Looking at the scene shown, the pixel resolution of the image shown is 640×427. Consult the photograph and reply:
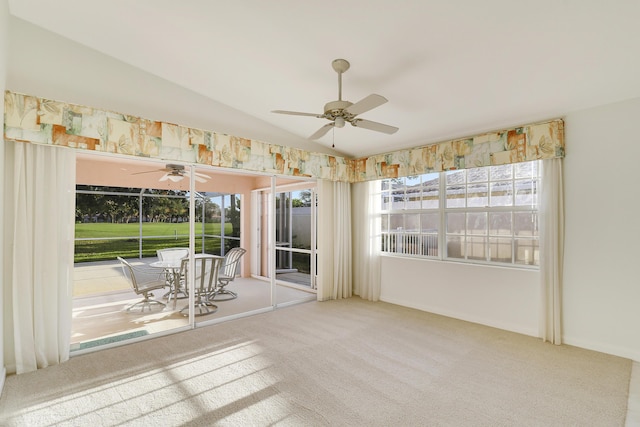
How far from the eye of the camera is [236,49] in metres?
3.08

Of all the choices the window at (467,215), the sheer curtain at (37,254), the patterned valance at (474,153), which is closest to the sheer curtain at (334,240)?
the patterned valance at (474,153)

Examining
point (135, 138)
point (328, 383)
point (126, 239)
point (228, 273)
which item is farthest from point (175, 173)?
point (328, 383)

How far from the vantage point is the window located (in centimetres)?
398

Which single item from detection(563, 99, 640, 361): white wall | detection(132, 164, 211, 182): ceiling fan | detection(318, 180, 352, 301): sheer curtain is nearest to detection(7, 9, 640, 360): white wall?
detection(563, 99, 640, 361): white wall

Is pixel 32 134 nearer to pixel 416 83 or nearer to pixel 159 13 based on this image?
pixel 159 13

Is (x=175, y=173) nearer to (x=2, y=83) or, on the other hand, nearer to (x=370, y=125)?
(x=2, y=83)

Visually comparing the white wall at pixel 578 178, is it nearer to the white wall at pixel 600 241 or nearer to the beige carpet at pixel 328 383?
the white wall at pixel 600 241

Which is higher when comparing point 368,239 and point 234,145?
point 234,145

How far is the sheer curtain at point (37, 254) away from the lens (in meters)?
2.84

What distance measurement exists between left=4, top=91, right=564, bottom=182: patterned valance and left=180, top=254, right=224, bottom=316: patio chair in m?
1.41

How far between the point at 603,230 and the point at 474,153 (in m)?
1.60

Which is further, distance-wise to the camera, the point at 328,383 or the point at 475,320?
the point at 475,320

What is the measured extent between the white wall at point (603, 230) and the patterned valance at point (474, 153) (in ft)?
0.72

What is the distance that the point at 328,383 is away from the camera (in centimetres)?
269
